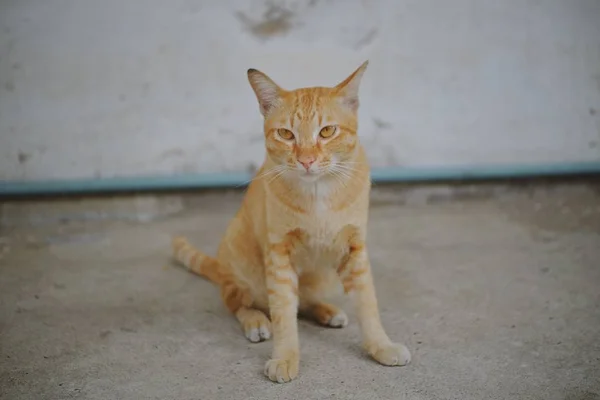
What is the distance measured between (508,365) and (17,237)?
217 centimetres

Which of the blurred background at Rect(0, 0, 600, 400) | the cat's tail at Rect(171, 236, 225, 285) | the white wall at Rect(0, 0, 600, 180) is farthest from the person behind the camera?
the white wall at Rect(0, 0, 600, 180)

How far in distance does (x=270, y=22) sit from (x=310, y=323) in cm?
167

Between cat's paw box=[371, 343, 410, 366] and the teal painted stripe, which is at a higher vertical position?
the teal painted stripe

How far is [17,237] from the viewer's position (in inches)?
108

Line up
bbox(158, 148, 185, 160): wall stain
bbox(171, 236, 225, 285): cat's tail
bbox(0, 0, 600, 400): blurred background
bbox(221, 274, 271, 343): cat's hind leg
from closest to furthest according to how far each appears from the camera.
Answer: bbox(221, 274, 271, 343): cat's hind leg < bbox(171, 236, 225, 285): cat's tail < bbox(0, 0, 600, 400): blurred background < bbox(158, 148, 185, 160): wall stain

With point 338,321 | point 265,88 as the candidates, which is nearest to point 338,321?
point 338,321

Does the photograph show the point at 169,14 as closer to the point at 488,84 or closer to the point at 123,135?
the point at 123,135

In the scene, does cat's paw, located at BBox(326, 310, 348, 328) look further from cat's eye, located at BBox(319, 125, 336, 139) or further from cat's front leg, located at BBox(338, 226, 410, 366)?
cat's eye, located at BBox(319, 125, 336, 139)

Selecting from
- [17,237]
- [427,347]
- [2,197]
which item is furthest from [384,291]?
[2,197]

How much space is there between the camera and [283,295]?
1.60 m

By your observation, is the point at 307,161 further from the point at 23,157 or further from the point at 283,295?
the point at 23,157

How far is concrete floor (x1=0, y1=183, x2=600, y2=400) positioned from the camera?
4.90 ft

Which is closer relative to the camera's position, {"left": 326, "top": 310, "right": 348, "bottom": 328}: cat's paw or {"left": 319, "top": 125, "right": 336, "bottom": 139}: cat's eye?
{"left": 319, "top": 125, "right": 336, "bottom": 139}: cat's eye

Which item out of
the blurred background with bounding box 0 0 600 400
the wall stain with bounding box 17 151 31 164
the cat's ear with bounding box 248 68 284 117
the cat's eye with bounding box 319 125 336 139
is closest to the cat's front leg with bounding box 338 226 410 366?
the cat's eye with bounding box 319 125 336 139
